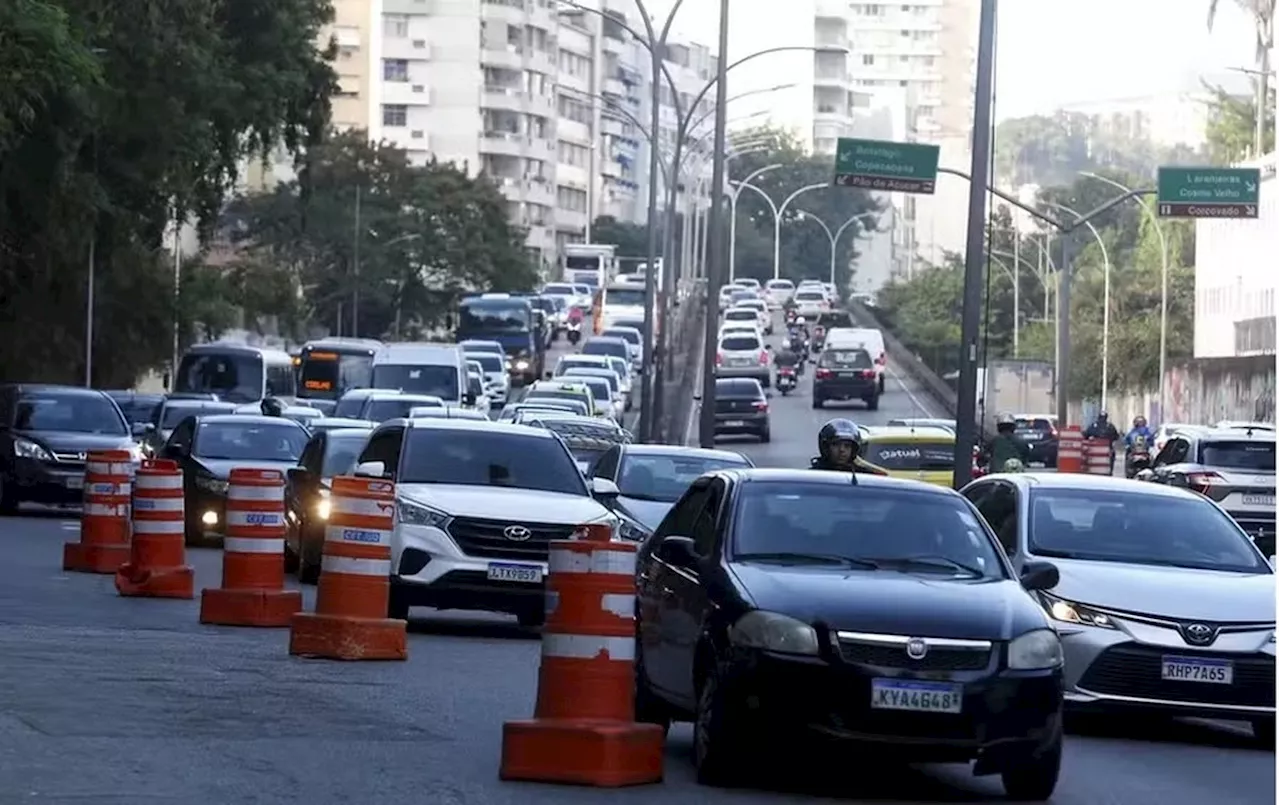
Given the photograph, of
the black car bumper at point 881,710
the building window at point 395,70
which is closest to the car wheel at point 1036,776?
the black car bumper at point 881,710

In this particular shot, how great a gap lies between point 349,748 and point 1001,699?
10.1 ft

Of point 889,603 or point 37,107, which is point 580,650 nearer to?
point 889,603

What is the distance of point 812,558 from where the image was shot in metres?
13.0

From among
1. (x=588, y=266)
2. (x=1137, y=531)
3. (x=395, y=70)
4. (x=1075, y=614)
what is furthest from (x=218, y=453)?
(x=395, y=70)

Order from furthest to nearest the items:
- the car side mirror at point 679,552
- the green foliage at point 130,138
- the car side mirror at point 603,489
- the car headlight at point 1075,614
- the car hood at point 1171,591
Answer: the green foliage at point 130,138, the car side mirror at point 603,489, the car headlight at point 1075,614, the car hood at point 1171,591, the car side mirror at point 679,552

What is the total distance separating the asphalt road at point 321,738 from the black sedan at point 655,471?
391 centimetres

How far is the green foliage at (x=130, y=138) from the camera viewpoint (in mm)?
47031

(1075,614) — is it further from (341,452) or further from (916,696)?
(341,452)

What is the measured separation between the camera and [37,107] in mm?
45531

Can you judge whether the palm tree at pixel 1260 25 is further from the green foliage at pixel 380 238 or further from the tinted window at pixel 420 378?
the green foliage at pixel 380 238

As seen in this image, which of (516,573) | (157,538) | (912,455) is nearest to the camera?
(516,573)

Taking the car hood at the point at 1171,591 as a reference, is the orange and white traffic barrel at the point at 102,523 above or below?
below

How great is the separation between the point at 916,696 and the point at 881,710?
0.53 feet

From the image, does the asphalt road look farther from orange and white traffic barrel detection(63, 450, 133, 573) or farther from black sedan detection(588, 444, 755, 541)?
orange and white traffic barrel detection(63, 450, 133, 573)
